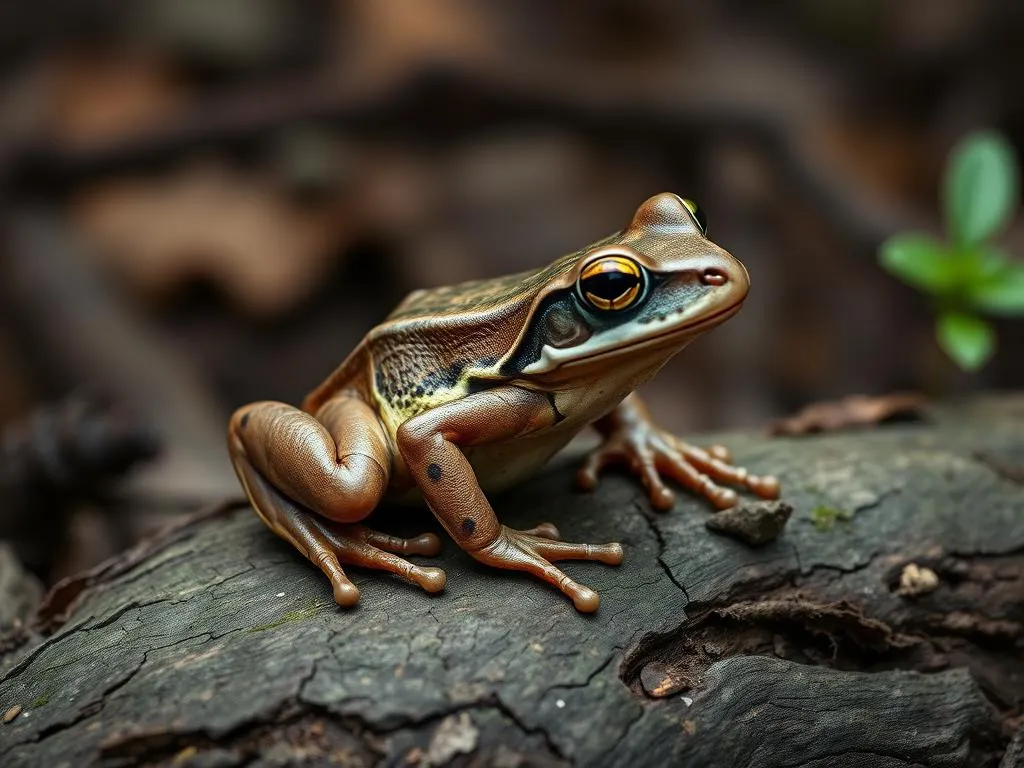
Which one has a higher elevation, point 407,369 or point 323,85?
point 323,85

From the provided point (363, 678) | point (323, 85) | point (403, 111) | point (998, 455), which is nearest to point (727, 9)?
point (403, 111)

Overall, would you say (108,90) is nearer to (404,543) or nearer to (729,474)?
(404,543)

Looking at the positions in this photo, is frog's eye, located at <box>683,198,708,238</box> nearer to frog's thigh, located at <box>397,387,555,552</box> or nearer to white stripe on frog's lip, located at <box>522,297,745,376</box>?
white stripe on frog's lip, located at <box>522,297,745,376</box>

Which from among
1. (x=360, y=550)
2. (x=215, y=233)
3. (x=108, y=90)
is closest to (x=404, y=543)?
(x=360, y=550)

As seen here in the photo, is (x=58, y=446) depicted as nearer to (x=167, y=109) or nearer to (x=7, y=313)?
(x=7, y=313)

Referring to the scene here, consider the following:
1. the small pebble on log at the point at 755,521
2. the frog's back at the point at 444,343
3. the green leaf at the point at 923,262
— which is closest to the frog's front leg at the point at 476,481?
the frog's back at the point at 444,343

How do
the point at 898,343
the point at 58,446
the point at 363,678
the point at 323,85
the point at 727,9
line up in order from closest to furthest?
the point at 363,678 → the point at 58,446 → the point at 898,343 → the point at 323,85 → the point at 727,9
